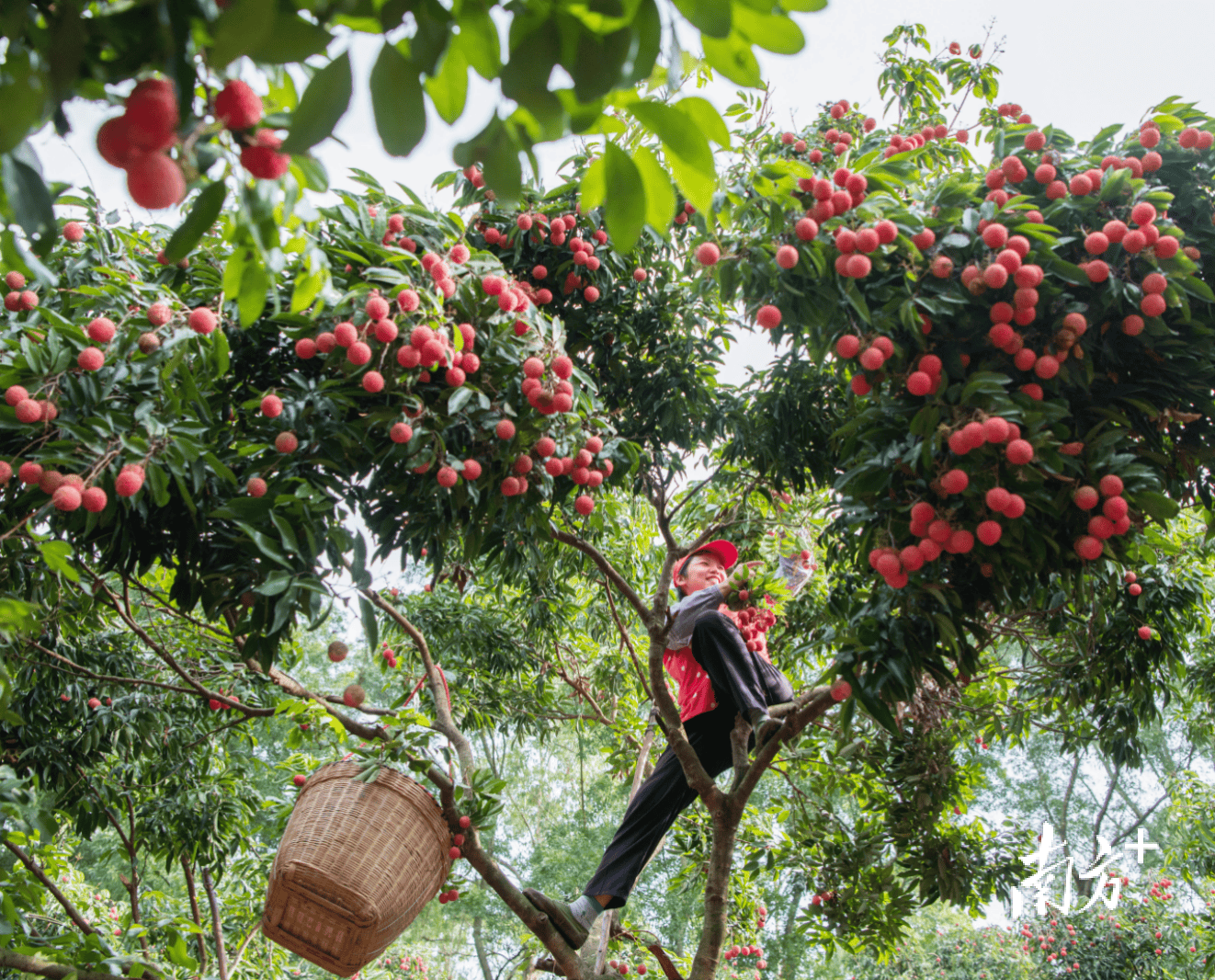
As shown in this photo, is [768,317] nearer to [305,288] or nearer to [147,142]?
[305,288]

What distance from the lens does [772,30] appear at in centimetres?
65

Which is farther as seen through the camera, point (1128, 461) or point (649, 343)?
point (649, 343)

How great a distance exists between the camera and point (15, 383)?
1470mm

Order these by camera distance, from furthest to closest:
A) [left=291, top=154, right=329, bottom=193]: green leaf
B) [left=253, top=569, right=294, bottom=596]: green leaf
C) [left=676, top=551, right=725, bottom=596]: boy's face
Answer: [left=676, top=551, right=725, bottom=596]: boy's face, [left=253, top=569, right=294, bottom=596]: green leaf, [left=291, top=154, right=329, bottom=193]: green leaf

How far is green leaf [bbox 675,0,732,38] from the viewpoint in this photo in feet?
2.03

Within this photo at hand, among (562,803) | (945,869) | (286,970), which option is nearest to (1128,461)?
(945,869)

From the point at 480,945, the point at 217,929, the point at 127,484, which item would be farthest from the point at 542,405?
the point at 480,945

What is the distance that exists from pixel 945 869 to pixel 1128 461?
7.66 feet

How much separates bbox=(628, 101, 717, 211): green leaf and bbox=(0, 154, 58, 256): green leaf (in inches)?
17.0

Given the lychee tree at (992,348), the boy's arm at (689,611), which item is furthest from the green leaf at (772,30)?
the boy's arm at (689,611)

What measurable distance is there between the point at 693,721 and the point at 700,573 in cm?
49

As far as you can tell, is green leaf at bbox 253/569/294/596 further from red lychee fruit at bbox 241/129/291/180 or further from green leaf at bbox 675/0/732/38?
green leaf at bbox 675/0/732/38

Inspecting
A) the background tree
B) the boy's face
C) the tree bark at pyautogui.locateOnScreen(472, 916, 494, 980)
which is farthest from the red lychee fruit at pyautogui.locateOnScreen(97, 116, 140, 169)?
the tree bark at pyautogui.locateOnScreen(472, 916, 494, 980)

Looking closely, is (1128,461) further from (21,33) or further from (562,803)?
(562,803)
